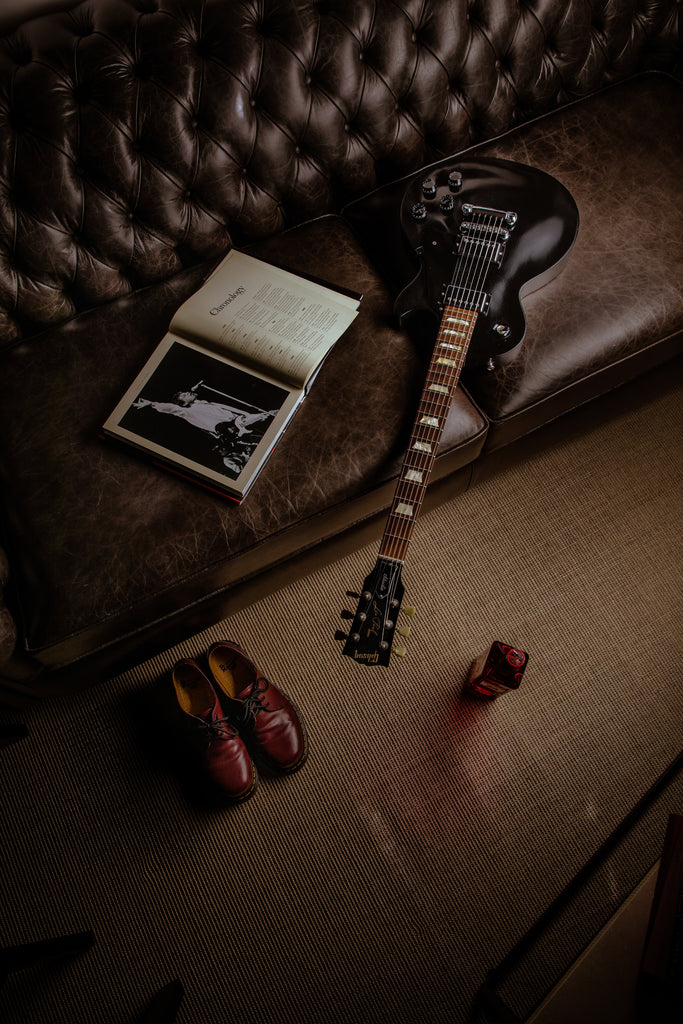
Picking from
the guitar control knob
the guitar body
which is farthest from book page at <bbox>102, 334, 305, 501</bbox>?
the guitar control knob

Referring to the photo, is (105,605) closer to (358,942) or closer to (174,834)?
(174,834)

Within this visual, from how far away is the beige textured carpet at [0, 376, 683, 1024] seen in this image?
1.27 m

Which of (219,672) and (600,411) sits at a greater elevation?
(600,411)

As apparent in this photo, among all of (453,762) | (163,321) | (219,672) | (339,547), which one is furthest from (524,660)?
(163,321)

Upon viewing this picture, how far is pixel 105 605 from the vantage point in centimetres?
112

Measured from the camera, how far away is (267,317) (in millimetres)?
1255

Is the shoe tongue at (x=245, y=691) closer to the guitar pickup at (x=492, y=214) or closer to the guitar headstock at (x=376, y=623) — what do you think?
the guitar headstock at (x=376, y=623)

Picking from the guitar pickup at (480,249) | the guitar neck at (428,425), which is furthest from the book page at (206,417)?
the guitar pickup at (480,249)

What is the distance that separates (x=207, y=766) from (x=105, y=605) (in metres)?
0.43

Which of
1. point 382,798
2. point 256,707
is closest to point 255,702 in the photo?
point 256,707

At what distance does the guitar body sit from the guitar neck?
31mm

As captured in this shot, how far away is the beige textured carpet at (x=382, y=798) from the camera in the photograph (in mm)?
1269

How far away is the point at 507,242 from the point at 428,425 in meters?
0.46

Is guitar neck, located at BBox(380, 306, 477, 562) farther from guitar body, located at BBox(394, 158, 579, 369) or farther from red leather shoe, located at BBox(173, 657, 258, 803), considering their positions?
red leather shoe, located at BBox(173, 657, 258, 803)
